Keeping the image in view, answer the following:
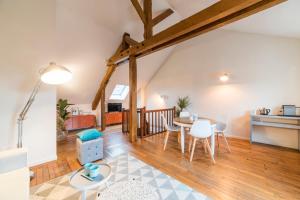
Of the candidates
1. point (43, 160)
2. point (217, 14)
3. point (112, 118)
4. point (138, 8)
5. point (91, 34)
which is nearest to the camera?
point (217, 14)

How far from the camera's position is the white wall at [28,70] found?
2.32m

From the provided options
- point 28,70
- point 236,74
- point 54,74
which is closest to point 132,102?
point 54,74

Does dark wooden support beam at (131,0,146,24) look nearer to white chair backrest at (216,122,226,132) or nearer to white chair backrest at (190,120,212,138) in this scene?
white chair backrest at (190,120,212,138)

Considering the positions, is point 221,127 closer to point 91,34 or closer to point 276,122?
point 276,122

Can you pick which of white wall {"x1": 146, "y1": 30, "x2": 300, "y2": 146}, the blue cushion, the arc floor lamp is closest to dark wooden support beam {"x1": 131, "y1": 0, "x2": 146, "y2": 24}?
the arc floor lamp

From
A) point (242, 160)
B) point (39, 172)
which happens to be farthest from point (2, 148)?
point (242, 160)

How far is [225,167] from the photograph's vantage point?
8.39 feet

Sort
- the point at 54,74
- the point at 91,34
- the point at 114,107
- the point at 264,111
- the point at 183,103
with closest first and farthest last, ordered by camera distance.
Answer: the point at 54,74 < the point at 264,111 < the point at 91,34 < the point at 183,103 < the point at 114,107

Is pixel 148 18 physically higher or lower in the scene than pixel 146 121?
higher

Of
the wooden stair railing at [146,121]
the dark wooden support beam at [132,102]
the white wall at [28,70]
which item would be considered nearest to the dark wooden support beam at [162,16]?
the dark wooden support beam at [132,102]

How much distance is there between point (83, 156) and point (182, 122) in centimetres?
213

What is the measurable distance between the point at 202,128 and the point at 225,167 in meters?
0.79

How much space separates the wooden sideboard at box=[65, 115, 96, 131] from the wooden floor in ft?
5.29

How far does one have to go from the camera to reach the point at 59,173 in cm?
238
